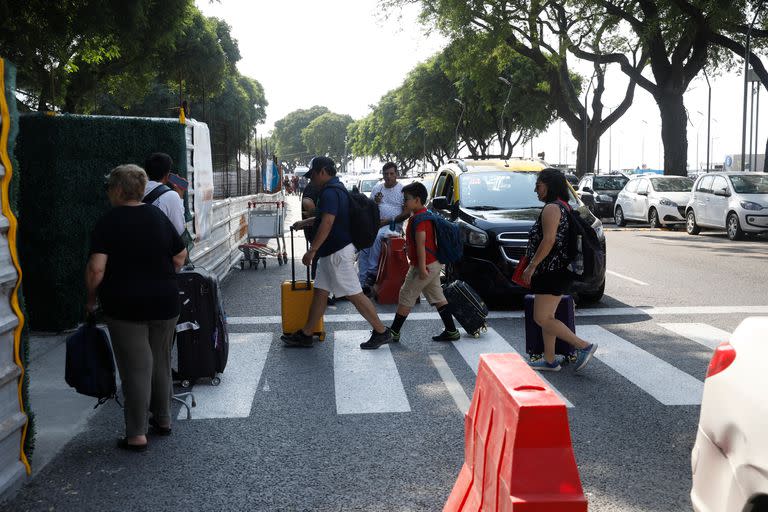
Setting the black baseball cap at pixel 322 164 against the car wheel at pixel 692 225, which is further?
the car wheel at pixel 692 225

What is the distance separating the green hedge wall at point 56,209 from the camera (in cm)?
860

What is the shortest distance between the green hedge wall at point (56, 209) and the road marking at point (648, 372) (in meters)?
5.07

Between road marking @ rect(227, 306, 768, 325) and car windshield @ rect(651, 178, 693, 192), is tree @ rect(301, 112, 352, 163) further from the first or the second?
road marking @ rect(227, 306, 768, 325)

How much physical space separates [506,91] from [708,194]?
3494 centimetres

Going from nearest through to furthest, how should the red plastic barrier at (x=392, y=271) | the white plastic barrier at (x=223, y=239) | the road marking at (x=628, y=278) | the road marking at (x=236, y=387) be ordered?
the road marking at (x=236, y=387) → the red plastic barrier at (x=392, y=271) → the white plastic barrier at (x=223, y=239) → the road marking at (x=628, y=278)

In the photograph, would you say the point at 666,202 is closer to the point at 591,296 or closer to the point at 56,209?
the point at 591,296

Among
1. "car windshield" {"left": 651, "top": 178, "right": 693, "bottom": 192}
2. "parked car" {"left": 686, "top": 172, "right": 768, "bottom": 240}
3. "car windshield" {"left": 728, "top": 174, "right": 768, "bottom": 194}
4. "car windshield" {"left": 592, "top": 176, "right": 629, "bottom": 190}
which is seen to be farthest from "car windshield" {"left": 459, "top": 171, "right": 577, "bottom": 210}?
"car windshield" {"left": 592, "top": 176, "right": 629, "bottom": 190}

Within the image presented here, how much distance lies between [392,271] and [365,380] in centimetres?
439

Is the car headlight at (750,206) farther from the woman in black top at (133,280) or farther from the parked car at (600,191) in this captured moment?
the woman in black top at (133,280)

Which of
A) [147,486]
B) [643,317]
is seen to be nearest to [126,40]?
[643,317]

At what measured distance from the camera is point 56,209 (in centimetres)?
863

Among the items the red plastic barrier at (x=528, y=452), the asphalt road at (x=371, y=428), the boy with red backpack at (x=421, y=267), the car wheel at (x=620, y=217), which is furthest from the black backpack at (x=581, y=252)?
the car wheel at (x=620, y=217)

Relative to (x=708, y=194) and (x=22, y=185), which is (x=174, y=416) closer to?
(x=22, y=185)

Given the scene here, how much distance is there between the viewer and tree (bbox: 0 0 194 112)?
666 inches
